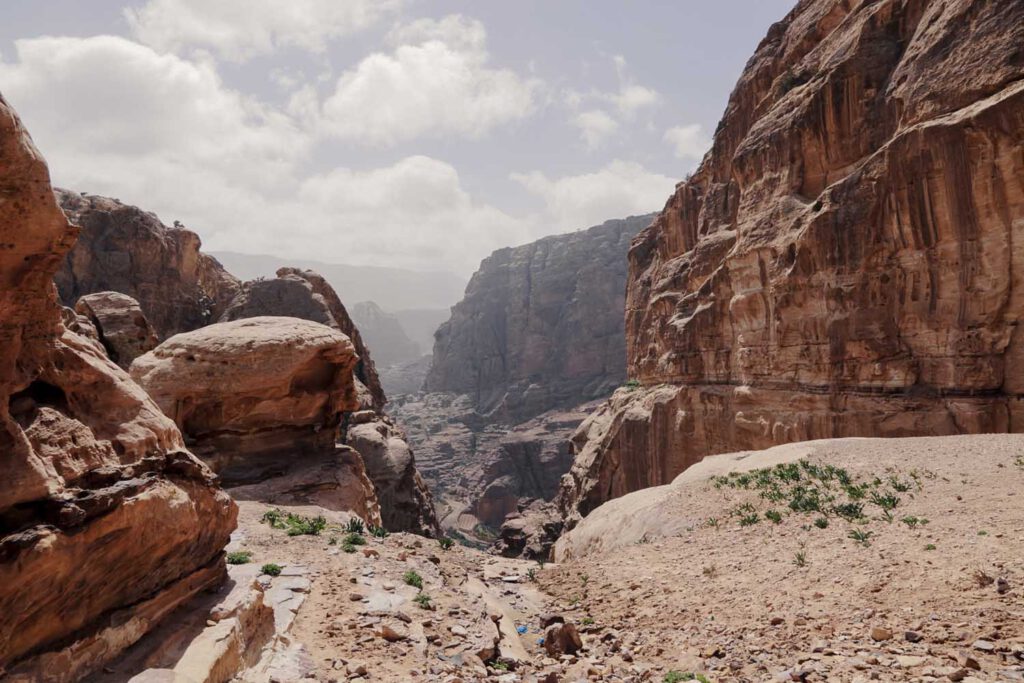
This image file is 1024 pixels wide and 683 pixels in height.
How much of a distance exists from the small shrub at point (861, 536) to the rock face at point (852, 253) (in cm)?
1508

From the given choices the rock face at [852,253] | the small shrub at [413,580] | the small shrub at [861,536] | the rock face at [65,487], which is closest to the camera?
the rock face at [65,487]

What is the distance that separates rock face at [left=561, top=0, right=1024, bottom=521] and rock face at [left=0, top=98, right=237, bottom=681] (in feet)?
87.4

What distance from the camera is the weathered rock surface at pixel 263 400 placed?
673 inches

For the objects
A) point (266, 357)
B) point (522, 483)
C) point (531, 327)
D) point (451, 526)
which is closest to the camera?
point (266, 357)

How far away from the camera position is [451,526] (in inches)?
3000

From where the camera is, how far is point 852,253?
2644 centimetres

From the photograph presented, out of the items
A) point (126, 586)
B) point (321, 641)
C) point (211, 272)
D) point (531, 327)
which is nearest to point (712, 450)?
point (321, 641)

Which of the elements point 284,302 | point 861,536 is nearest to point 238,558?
point 861,536

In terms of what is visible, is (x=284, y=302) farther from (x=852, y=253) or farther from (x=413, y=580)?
(x=852, y=253)

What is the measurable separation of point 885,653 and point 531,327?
393 ft

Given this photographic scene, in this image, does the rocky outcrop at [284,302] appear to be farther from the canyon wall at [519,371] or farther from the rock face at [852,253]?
the canyon wall at [519,371]

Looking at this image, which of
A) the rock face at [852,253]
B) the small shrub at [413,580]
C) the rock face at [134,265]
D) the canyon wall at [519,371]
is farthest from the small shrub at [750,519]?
the canyon wall at [519,371]

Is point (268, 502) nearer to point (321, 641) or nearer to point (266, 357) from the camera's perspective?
point (266, 357)

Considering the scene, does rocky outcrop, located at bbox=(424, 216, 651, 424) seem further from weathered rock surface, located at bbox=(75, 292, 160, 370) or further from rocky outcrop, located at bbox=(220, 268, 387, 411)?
weathered rock surface, located at bbox=(75, 292, 160, 370)
